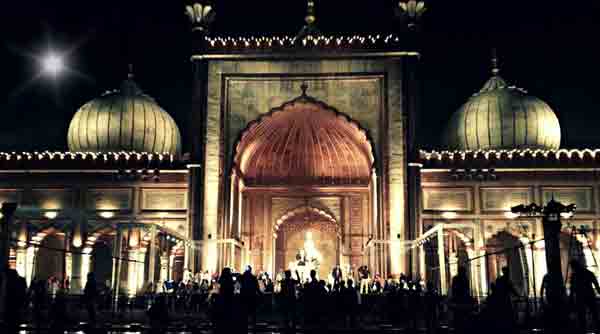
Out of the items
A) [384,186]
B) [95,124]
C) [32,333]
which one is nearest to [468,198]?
[384,186]

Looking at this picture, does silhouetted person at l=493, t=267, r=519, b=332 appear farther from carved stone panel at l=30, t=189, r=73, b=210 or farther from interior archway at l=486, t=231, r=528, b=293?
carved stone panel at l=30, t=189, r=73, b=210

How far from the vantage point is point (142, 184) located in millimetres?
20609

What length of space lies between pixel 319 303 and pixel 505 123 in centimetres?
1464

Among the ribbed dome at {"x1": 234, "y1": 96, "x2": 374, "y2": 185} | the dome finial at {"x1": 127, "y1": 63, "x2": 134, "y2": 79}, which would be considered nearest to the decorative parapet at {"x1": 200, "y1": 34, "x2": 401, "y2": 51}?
the ribbed dome at {"x1": 234, "y1": 96, "x2": 374, "y2": 185}

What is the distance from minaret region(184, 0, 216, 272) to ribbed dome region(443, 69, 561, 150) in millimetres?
9205

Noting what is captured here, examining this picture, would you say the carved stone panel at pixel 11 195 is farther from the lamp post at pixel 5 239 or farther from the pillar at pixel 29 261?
the lamp post at pixel 5 239

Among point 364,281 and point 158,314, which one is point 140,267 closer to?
point 364,281

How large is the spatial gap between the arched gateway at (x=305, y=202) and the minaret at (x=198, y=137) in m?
2.61

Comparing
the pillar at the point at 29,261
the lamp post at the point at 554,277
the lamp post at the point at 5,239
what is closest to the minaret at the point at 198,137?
the pillar at the point at 29,261

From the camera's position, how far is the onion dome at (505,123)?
Result: 23.5 m

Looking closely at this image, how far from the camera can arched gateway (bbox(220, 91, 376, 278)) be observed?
74.9 ft

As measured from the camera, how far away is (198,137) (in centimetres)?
2009

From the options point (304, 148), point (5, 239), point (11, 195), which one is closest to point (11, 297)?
point (5, 239)

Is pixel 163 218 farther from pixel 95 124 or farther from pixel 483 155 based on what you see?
pixel 483 155
